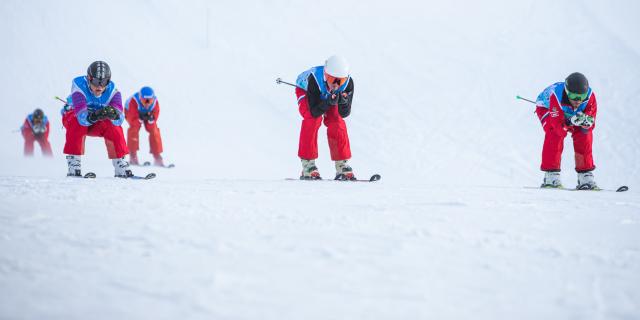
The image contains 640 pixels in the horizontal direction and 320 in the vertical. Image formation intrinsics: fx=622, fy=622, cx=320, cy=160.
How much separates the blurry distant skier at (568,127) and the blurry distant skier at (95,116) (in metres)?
5.14

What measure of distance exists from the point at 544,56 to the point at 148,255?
82.1 feet

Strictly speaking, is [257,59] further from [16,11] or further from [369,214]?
[369,214]

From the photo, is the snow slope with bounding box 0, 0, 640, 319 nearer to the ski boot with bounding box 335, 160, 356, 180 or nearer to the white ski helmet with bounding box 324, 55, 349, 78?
the ski boot with bounding box 335, 160, 356, 180

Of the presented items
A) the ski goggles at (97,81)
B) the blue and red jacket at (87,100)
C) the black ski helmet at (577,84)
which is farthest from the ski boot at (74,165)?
the black ski helmet at (577,84)

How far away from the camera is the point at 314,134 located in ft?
25.0

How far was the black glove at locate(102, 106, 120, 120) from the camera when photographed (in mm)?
7067

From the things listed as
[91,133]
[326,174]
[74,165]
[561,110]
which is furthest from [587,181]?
[326,174]

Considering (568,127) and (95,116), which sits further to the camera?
(568,127)

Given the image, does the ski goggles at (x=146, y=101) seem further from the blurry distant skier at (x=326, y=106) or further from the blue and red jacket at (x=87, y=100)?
the blurry distant skier at (x=326, y=106)

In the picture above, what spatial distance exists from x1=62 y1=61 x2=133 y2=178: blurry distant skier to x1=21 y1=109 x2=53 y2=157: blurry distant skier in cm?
910

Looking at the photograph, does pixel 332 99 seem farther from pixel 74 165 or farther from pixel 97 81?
pixel 74 165

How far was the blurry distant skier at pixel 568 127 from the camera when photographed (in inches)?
298

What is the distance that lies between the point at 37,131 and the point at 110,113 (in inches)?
378

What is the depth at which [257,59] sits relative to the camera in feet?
83.6
